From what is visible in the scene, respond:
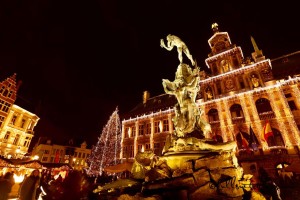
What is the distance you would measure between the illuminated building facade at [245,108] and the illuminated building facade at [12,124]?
18.4m

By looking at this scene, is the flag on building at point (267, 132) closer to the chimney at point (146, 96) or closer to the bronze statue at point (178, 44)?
the bronze statue at point (178, 44)

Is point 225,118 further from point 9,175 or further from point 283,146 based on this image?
point 9,175

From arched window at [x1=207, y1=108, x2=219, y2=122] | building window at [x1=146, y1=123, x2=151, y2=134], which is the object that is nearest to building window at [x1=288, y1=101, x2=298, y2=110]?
arched window at [x1=207, y1=108, x2=219, y2=122]

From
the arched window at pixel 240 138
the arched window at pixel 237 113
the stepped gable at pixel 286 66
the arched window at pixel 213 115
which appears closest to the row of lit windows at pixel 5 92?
the arched window at pixel 213 115

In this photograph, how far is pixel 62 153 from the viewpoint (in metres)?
50.1

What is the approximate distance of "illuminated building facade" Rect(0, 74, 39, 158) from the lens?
29328 mm

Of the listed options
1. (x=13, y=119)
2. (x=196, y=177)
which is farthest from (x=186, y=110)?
(x=13, y=119)

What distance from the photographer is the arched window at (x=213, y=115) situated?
24084 mm

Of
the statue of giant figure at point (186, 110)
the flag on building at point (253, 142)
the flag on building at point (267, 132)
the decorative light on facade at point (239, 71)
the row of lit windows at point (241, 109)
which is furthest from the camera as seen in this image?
the decorative light on facade at point (239, 71)

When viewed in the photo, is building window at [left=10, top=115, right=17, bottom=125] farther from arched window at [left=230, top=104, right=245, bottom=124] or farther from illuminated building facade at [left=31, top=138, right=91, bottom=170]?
arched window at [left=230, top=104, right=245, bottom=124]

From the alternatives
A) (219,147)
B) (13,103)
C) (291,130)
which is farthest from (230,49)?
(13,103)

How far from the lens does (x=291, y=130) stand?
61.3ft

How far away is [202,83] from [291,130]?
11.6 m

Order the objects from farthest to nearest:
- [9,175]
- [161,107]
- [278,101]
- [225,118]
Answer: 1. [161,107]
2. [225,118]
3. [278,101]
4. [9,175]
